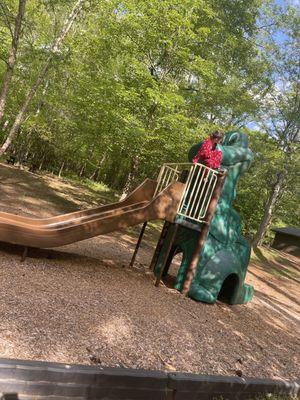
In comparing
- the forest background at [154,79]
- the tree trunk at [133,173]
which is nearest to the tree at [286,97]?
the forest background at [154,79]

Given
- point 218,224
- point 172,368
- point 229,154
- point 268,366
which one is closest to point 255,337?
point 268,366

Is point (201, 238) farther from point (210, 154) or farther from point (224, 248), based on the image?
point (210, 154)

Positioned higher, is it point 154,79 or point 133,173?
point 154,79

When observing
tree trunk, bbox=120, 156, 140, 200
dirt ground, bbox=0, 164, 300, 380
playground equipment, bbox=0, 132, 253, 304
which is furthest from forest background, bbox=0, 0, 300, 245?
dirt ground, bbox=0, 164, 300, 380

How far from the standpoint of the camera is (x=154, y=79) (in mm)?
14367

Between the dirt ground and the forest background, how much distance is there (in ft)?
21.7

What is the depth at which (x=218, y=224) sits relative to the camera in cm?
737

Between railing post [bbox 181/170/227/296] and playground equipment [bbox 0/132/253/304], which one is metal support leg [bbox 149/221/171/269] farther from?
railing post [bbox 181/170/227/296]

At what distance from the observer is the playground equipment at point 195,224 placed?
6609 mm

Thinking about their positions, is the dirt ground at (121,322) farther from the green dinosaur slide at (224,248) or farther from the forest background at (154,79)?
the forest background at (154,79)

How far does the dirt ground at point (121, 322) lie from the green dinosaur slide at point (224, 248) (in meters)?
0.31

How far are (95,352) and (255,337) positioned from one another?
3.40 meters

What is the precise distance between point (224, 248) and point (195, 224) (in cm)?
75

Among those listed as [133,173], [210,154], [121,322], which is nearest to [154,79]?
[133,173]
